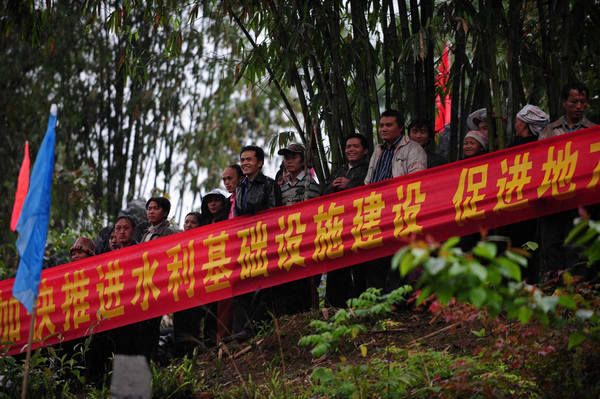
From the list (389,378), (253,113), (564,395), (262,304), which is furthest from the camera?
(253,113)

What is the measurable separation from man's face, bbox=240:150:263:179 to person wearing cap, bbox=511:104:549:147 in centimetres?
182

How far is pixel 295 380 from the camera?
4.31 metres

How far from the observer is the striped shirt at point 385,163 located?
5.21 metres

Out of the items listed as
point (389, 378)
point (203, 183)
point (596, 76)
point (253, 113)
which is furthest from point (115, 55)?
point (389, 378)

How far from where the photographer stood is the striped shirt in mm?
5207

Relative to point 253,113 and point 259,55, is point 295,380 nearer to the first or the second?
point 259,55

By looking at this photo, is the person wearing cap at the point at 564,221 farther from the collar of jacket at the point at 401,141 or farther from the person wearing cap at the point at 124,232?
the person wearing cap at the point at 124,232

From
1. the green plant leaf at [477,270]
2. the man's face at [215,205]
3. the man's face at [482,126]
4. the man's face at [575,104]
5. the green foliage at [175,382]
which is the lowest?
the green foliage at [175,382]

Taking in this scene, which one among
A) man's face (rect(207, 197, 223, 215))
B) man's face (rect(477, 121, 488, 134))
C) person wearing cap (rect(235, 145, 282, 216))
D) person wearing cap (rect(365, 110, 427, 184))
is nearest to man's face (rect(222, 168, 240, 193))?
man's face (rect(207, 197, 223, 215))

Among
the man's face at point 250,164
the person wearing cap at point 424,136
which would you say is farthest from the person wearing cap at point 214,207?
the person wearing cap at point 424,136

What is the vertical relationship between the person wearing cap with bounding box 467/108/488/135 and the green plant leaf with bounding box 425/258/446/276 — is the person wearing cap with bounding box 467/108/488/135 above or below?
above

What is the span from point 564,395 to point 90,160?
29.0 ft

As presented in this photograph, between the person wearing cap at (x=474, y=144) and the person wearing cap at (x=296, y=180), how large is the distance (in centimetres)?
111

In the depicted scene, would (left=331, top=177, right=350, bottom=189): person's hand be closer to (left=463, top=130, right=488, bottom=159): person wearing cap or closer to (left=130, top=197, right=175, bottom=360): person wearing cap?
(left=463, top=130, right=488, bottom=159): person wearing cap
